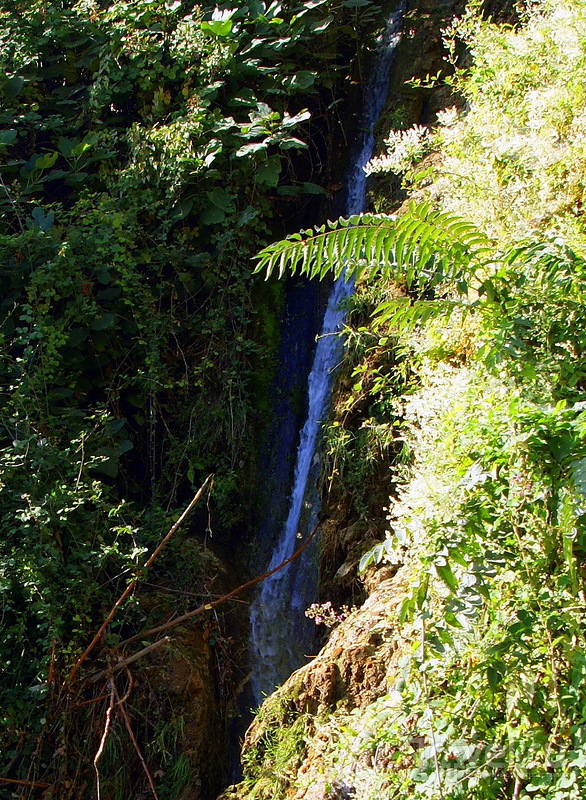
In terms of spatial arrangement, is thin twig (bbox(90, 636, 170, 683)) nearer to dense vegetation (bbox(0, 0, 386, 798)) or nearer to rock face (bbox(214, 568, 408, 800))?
dense vegetation (bbox(0, 0, 386, 798))

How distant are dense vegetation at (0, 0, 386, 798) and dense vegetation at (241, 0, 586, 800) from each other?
140 centimetres

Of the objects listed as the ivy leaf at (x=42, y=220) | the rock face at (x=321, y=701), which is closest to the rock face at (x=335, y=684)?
the rock face at (x=321, y=701)

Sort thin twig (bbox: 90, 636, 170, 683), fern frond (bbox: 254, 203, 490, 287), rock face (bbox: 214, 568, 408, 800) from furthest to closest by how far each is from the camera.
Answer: thin twig (bbox: 90, 636, 170, 683)
rock face (bbox: 214, 568, 408, 800)
fern frond (bbox: 254, 203, 490, 287)

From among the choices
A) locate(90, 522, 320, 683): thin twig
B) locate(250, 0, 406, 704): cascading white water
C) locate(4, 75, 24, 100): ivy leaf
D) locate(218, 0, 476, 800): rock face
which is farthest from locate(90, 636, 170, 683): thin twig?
locate(4, 75, 24, 100): ivy leaf

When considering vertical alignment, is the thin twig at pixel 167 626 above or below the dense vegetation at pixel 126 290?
below

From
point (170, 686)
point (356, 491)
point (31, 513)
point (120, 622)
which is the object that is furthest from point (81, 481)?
point (356, 491)

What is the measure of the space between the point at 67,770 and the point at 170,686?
0.67 meters

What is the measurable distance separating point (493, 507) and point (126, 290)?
12.0 ft

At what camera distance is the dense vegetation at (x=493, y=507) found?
2.38 m

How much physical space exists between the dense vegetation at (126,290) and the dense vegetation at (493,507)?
1.40 meters

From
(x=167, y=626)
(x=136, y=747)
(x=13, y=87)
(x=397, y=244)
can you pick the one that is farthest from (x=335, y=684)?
(x=13, y=87)

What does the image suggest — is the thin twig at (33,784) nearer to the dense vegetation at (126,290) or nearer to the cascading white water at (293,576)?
the dense vegetation at (126,290)

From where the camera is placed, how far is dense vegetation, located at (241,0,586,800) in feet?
7.82

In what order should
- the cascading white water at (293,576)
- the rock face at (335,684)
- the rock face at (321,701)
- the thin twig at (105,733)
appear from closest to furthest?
1. the rock face at (335,684)
2. the rock face at (321,701)
3. the thin twig at (105,733)
4. the cascading white water at (293,576)
